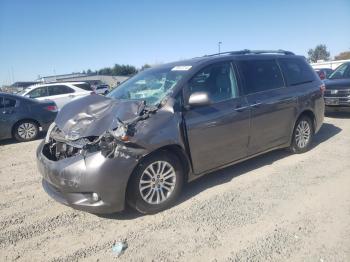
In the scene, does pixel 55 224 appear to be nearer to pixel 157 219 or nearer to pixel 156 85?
pixel 157 219

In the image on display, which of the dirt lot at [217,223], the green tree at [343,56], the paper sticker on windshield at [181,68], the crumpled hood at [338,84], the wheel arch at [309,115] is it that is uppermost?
the green tree at [343,56]

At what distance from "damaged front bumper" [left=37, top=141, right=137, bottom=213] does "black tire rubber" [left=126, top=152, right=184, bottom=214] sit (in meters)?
0.11

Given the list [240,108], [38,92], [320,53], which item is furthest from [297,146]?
[320,53]

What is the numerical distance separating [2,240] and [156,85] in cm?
270

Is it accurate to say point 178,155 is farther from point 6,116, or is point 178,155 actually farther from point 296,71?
point 6,116

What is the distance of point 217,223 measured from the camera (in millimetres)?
3680

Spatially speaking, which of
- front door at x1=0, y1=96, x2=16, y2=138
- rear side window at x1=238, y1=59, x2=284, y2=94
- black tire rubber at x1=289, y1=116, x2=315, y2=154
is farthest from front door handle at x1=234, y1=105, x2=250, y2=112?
front door at x1=0, y1=96, x2=16, y2=138

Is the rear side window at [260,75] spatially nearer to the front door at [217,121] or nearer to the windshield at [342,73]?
the front door at [217,121]

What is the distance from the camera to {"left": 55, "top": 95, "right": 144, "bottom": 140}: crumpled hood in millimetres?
3873

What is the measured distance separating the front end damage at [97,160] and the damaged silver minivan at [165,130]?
0.01 metres

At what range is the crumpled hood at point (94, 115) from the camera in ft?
12.7

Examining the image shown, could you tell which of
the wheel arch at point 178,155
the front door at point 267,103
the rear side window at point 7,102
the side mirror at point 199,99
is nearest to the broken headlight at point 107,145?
the wheel arch at point 178,155

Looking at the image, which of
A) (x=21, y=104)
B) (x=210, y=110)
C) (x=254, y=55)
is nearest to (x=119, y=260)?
(x=210, y=110)

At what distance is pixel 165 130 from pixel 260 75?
2.18 meters
